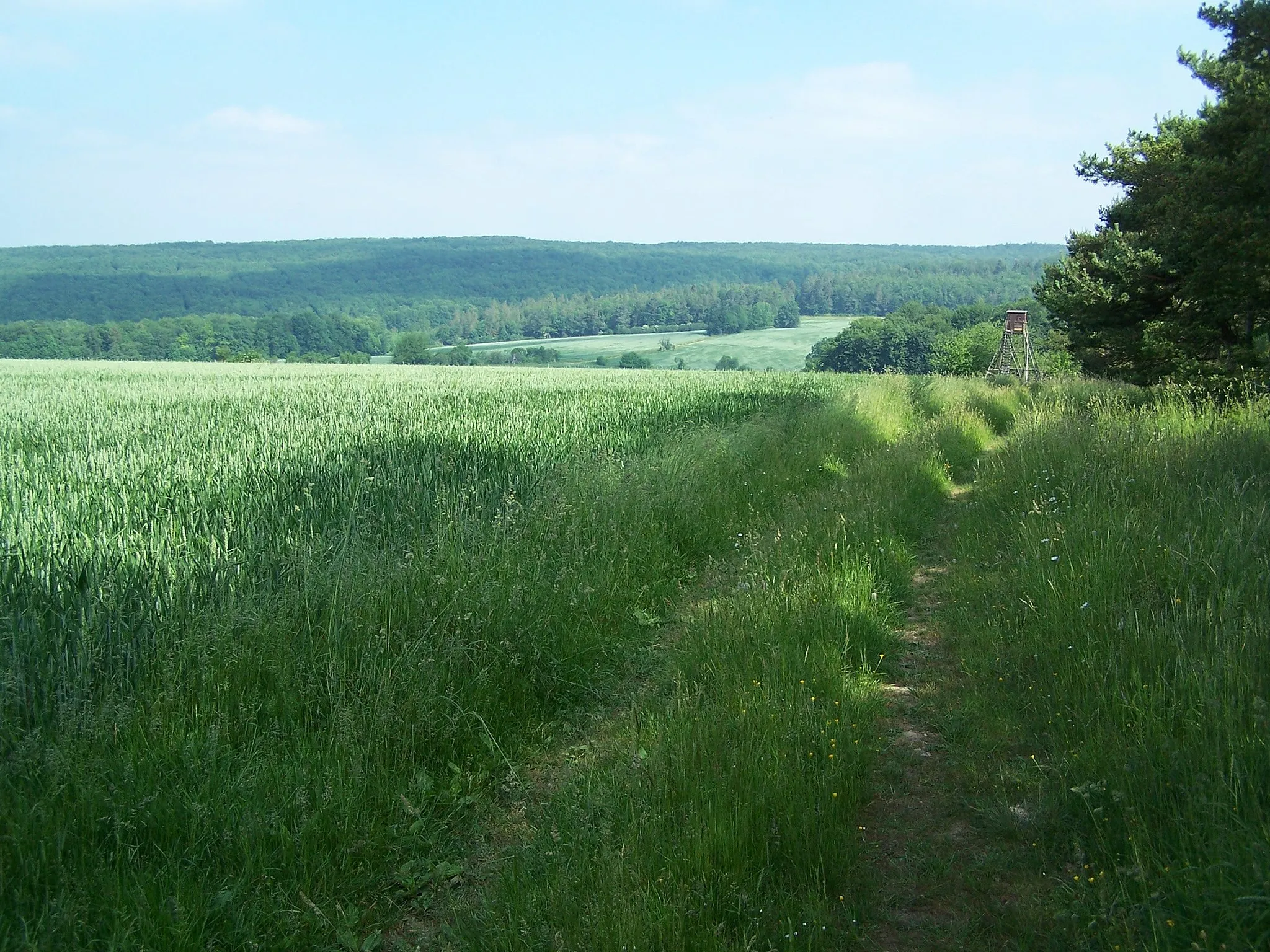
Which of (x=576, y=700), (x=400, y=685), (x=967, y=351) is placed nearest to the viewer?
(x=400, y=685)

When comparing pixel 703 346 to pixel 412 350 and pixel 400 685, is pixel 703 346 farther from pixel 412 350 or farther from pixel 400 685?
pixel 400 685

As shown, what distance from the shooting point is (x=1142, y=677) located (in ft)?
12.1

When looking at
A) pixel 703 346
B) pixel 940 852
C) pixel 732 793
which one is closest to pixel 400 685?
pixel 732 793

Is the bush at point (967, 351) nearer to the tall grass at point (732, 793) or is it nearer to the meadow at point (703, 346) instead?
the meadow at point (703, 346)

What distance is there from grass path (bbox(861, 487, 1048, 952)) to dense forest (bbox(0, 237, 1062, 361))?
56.6 m

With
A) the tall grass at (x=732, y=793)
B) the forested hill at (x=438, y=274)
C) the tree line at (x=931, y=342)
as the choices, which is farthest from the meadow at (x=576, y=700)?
the forested hill at (x=438, y=274)

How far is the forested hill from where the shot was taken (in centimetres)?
9969

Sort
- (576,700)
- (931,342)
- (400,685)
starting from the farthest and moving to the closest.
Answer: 1. (931,342)
2. (576,700)
3. (400,685)

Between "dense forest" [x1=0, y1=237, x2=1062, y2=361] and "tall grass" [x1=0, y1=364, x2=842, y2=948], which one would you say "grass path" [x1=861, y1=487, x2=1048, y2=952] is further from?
"dense forest" [x1=0, y1=237, x2=1062, y2=361]

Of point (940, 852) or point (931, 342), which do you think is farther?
point (931, 342)

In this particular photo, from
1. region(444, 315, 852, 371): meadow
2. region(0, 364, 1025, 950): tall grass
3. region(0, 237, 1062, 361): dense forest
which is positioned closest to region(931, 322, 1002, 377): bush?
region(444, 315, 852, 371): meadow

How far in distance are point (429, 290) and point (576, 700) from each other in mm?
128927

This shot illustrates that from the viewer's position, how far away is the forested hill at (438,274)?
327 ft

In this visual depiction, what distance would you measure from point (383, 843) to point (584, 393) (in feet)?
54.7
